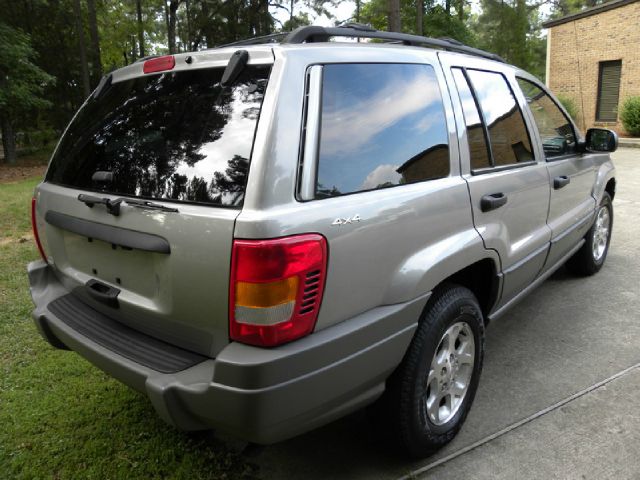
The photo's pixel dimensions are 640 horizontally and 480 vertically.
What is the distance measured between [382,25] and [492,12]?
710 cm

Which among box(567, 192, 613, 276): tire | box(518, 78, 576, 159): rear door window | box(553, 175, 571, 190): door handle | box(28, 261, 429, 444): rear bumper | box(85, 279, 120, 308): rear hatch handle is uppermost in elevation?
box(518, 78, 576, 159): rear door window

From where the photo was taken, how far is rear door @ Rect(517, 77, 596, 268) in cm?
357

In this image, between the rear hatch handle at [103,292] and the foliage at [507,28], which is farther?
the foliage at [507,28]

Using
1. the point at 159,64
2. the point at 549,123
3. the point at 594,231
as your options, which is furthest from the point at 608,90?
the point at 159,64

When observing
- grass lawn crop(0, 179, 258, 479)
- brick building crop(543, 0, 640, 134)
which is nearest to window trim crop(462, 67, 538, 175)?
grass lawn crop(0, 179, 258, 479)

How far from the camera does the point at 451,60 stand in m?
2.74

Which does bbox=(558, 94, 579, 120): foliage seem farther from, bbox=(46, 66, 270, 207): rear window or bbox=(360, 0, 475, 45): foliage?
bbox=(46, 66, 270, 207): rear window

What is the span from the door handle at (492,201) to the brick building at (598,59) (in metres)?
16.8

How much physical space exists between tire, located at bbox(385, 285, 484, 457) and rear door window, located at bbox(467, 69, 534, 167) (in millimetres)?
935

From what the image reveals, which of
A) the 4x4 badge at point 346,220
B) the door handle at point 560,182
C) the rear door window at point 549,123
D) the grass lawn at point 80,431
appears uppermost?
the rear door window at point 549,123

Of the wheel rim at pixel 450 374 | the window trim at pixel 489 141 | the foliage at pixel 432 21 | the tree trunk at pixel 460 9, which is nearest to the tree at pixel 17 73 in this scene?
the window trim at pixel 489 141

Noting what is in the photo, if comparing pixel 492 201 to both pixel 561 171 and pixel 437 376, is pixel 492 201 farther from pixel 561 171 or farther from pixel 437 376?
pixel 561 171

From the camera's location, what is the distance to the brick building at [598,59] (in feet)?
56.0

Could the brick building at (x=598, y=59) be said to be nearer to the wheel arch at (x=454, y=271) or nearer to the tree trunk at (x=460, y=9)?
the tree trunk at (x=460, y=9)
